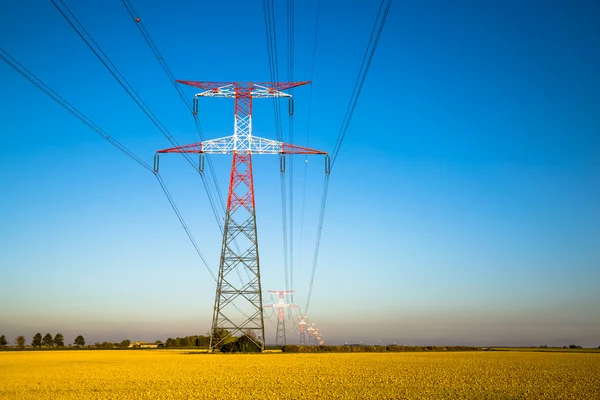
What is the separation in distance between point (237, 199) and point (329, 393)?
89.0ft

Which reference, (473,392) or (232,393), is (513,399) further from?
(232,393)

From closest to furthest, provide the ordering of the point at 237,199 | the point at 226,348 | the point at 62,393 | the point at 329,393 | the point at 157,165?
1. the point at 329,393
2. the point at 62,393
3. the point at 157,165
4. the point at 237,199
5. the point at 226,348

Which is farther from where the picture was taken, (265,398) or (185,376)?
(185,376)

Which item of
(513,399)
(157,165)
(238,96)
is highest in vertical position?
(238,96)

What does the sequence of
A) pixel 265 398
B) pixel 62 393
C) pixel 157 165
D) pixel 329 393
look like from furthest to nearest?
pixel 157 165 → pixel 62 393 → pixel 329 393 → pixel 265 398

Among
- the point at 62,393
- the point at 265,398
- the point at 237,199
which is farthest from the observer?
the point at 237,199

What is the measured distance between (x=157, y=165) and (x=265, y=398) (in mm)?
21530

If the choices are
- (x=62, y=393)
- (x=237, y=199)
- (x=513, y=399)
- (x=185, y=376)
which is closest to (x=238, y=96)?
(x=237, y=199)

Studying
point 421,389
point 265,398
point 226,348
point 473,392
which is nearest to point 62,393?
point 265,398

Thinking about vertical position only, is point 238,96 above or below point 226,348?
above

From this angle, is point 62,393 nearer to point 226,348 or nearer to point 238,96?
point 238,96

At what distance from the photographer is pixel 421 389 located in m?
29.0

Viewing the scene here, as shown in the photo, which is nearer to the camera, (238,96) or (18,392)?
(18,392)

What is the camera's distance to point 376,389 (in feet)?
93.9
